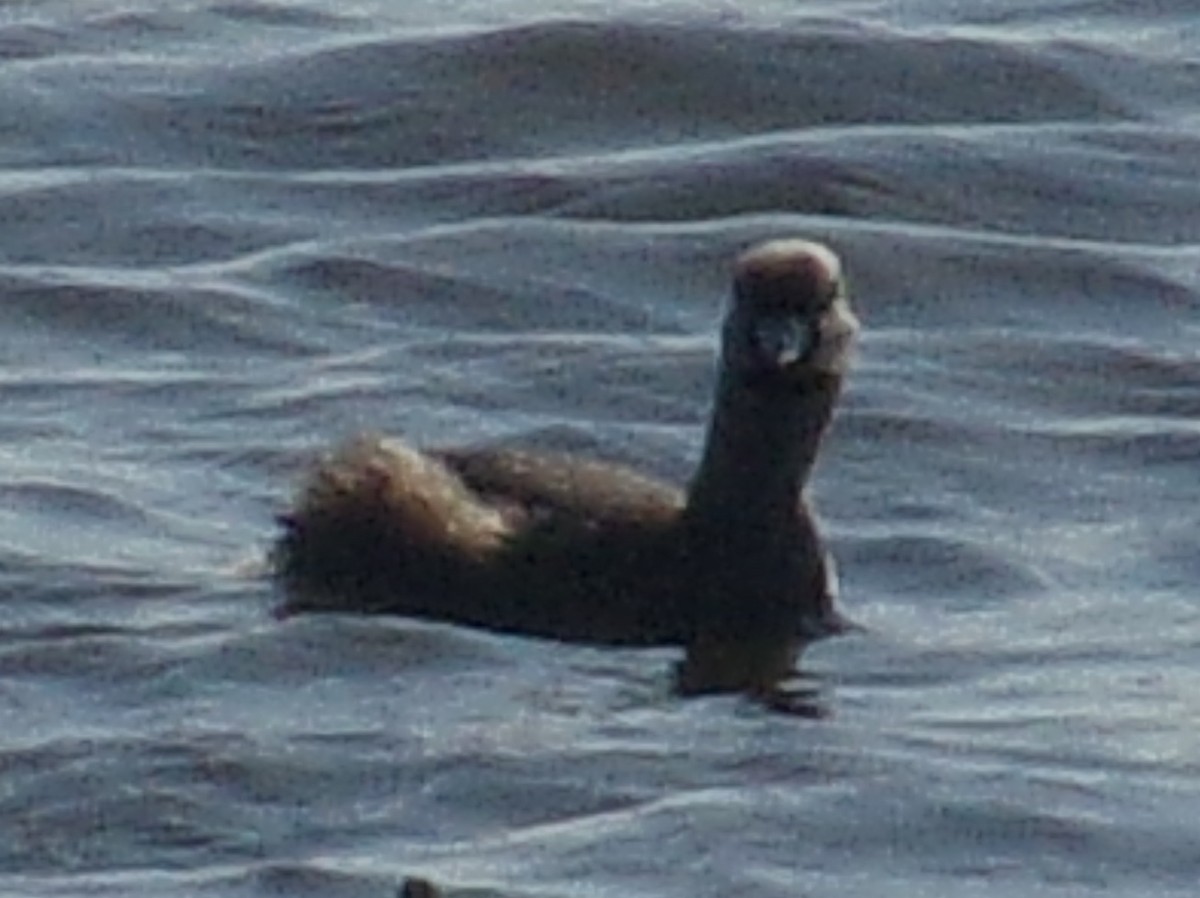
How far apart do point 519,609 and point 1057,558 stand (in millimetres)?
1363

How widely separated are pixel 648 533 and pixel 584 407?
184 cm

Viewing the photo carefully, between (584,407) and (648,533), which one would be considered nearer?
(648,533)

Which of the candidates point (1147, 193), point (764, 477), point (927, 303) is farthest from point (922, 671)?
point (1147, 193)

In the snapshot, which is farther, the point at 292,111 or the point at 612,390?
the point at 292,111

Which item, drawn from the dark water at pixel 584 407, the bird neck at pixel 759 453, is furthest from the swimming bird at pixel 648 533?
the dark water at pixel 584 407

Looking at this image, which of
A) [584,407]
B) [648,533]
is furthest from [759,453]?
[584,407]

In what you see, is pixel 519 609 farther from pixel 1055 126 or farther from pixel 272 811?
pixel 1055 126

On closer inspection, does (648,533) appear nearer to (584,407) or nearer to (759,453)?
(759,453)

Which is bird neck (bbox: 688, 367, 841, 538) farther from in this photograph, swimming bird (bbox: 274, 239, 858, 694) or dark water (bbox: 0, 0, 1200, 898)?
dark water (bbox: 0, 0, 1200, 898)

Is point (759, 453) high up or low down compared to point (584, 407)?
up

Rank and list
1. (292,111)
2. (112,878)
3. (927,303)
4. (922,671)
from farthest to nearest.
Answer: (292,111) → (927,303) → (922,671) → (112,878)

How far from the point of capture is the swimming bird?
49.8ft

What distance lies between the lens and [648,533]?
50.3 feet

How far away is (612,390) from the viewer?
17.3 meters
